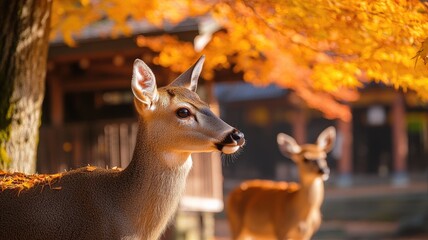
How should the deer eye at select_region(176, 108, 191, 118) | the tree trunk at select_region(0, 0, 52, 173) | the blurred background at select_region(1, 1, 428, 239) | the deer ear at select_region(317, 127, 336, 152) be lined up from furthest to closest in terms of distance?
the deer ear at select_region(317, 127, 336, 152) < the tree trunk at select_region(0, 0, 52, 173) < the blurred background at select_region(1, 1, 428, 239) < the deer eye at select_region(176, 108, 191, 118)

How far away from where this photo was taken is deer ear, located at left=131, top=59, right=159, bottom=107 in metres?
5.12

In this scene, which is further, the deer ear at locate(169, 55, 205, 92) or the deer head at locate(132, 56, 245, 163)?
the deer ear at locate(169, 55, 205, 92)

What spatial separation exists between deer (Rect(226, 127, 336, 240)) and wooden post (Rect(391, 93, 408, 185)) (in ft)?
37.8

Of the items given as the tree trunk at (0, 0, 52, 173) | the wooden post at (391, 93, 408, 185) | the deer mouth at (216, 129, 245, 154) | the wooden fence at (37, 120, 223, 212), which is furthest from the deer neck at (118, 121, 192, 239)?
the wooden post at (391, 93, 408, 185)

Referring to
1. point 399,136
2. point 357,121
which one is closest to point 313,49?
point 399,136

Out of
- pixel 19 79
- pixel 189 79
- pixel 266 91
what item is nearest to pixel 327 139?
pixel 19 79

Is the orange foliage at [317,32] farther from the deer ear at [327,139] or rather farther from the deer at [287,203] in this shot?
the deer at [287,203]

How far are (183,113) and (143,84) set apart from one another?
0.32m

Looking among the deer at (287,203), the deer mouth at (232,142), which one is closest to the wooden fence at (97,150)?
the deer at (287,203)

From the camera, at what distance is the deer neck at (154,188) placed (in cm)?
523

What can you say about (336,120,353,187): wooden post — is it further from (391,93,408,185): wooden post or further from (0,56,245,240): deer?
(0,56,245,240): deer

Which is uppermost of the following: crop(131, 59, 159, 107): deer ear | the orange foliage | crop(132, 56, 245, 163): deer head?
the orange foliage

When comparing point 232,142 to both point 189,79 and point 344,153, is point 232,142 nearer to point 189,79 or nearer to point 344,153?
point 189,79

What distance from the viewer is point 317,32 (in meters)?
6.77
